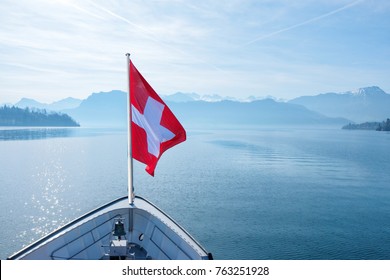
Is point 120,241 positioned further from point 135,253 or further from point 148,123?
point 148,123

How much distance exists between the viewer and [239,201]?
40.4m

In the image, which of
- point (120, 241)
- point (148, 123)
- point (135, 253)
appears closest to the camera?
point (120, 241)

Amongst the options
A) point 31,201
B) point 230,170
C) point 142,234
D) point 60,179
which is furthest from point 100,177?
point 142,234

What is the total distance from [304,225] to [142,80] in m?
24.4

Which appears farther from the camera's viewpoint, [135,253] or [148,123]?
[135,253]

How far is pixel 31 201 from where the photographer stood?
136ft

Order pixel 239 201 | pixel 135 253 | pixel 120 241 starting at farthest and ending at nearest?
pixel 239 201 → pixel 135 253 → pixel 120 241

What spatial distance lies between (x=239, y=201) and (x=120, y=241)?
30.6m

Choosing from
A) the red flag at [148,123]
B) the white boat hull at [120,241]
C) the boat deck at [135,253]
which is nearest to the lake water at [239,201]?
the white boat hull at [120,241]

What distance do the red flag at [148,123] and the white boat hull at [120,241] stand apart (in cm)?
276

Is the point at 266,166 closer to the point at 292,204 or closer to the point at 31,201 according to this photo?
the point at 292,204

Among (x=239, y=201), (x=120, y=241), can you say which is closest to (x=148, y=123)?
(x=120, y=241)

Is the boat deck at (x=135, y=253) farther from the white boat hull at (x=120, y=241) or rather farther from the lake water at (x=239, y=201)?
the lake water at (x=239, y=201)

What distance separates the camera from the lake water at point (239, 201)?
88.9 ft
